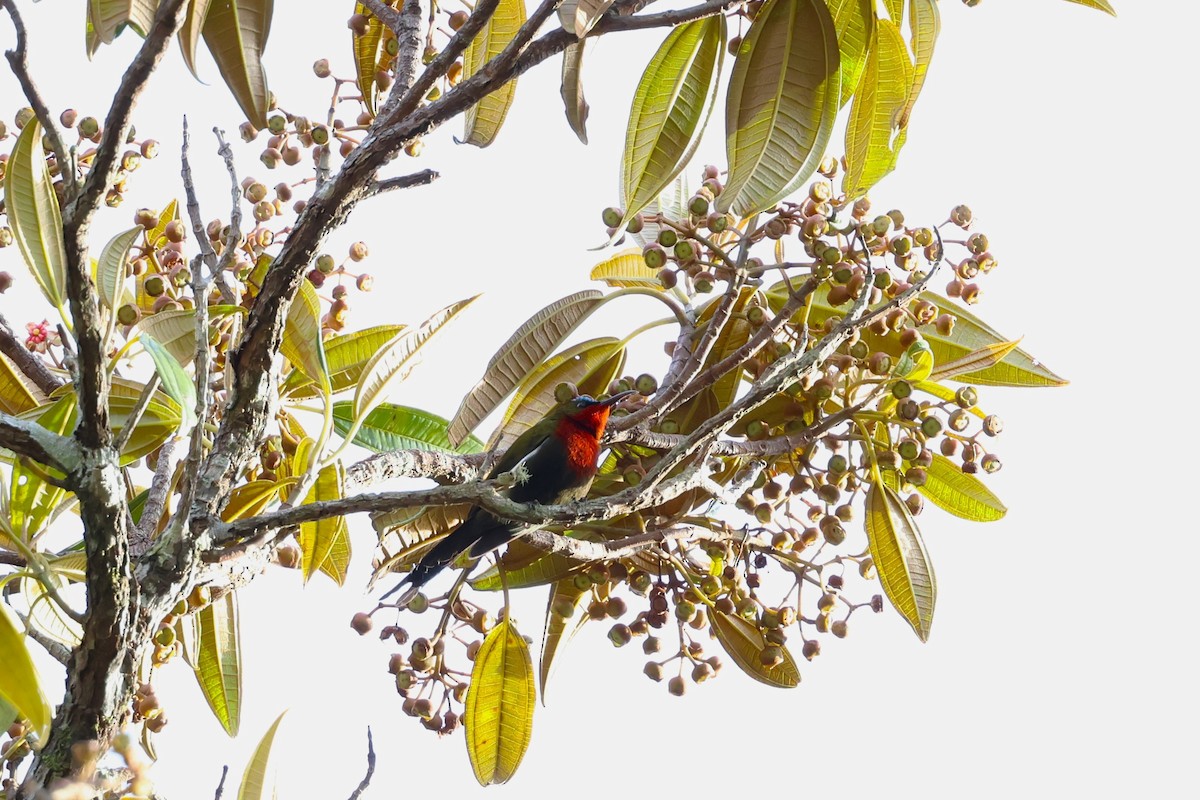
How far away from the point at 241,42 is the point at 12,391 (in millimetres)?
962

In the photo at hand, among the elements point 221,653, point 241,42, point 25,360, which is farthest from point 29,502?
point 241,42

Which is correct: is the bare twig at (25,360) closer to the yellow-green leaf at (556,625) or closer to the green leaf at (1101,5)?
→ the yellow-green leaf at (556,625)

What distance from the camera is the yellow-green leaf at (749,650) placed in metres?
2.79

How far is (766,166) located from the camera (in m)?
2.38

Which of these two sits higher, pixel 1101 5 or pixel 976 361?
pixel 1101 5

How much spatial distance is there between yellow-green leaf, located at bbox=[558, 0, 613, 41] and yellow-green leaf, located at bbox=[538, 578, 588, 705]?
1547 millimetres

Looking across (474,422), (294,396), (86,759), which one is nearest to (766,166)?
(474,422)

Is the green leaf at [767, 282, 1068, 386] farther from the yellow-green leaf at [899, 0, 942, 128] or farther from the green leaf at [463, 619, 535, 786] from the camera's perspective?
the green leaf at [463, 619, 535, 786]

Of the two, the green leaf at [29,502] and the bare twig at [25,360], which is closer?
the green leaf at [29,502]

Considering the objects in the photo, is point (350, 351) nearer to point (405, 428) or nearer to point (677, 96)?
point (405, 428)

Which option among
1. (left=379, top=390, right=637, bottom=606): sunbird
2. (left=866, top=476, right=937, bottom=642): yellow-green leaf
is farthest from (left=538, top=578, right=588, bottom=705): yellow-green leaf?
(left=866, top=476, right=937, bottom=642): yellow-green leaf

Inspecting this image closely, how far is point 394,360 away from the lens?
218cm

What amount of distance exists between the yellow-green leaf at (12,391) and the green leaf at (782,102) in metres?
1.68

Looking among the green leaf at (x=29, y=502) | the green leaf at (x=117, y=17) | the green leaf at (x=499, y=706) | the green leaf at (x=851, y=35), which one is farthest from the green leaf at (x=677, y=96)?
the green leaf at (x=29, y=502)
